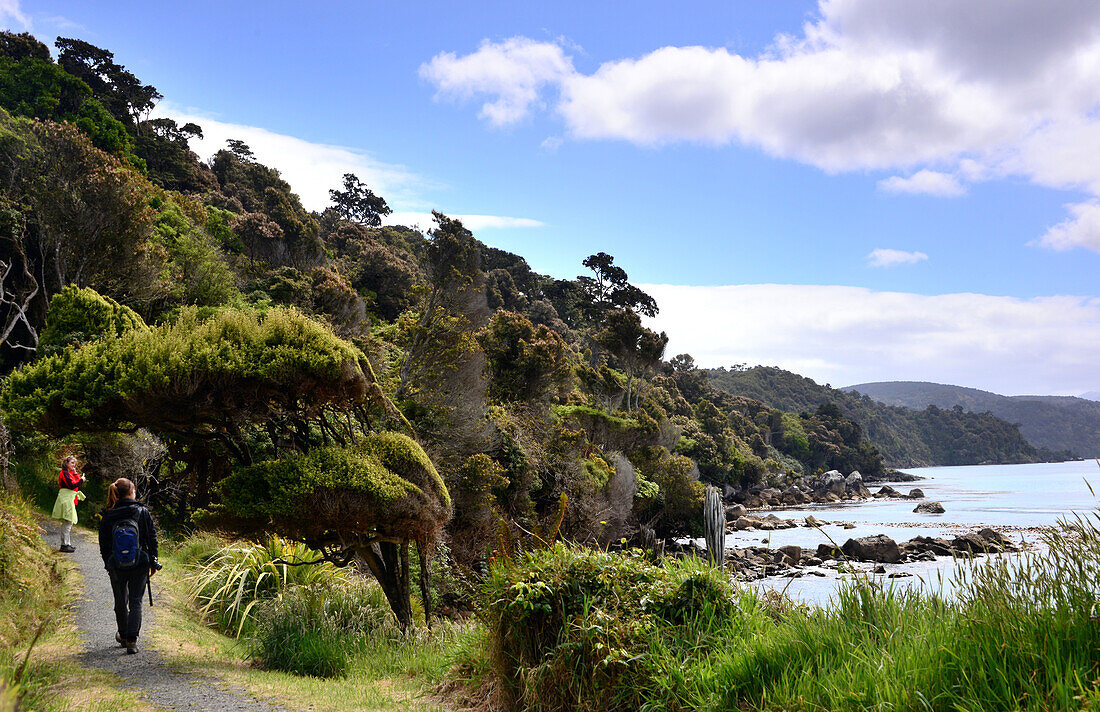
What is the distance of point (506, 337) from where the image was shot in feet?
104

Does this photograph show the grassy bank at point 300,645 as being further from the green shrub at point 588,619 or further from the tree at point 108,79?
the tree at point 108,79

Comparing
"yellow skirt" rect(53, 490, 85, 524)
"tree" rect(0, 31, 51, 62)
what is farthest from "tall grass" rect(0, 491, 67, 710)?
"tree" rect(0, 31, 51, 62)

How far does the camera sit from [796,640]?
157 inches

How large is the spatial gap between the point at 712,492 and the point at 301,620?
561cm

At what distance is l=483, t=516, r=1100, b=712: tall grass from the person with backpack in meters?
3.87

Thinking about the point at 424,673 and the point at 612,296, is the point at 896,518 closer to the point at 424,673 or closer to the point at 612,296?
the point at 612,296

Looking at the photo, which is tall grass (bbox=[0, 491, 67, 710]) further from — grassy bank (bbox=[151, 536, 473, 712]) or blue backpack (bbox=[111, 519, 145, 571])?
grassy bank (bbox=[151, 536, 473, 712])

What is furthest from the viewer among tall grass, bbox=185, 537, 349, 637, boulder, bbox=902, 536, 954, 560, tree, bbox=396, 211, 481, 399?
boulder, bbox=902, 536, 954, 560

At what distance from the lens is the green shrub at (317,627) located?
731 cm

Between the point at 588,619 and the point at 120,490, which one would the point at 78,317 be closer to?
the point at 120,490

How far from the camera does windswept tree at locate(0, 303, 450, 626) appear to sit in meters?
7.21

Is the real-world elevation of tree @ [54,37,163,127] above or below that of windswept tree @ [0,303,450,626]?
above

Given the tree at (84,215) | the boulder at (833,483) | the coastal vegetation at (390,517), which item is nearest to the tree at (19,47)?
the coastal vegetation at (390,517)

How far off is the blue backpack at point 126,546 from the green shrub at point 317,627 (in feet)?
5.93
